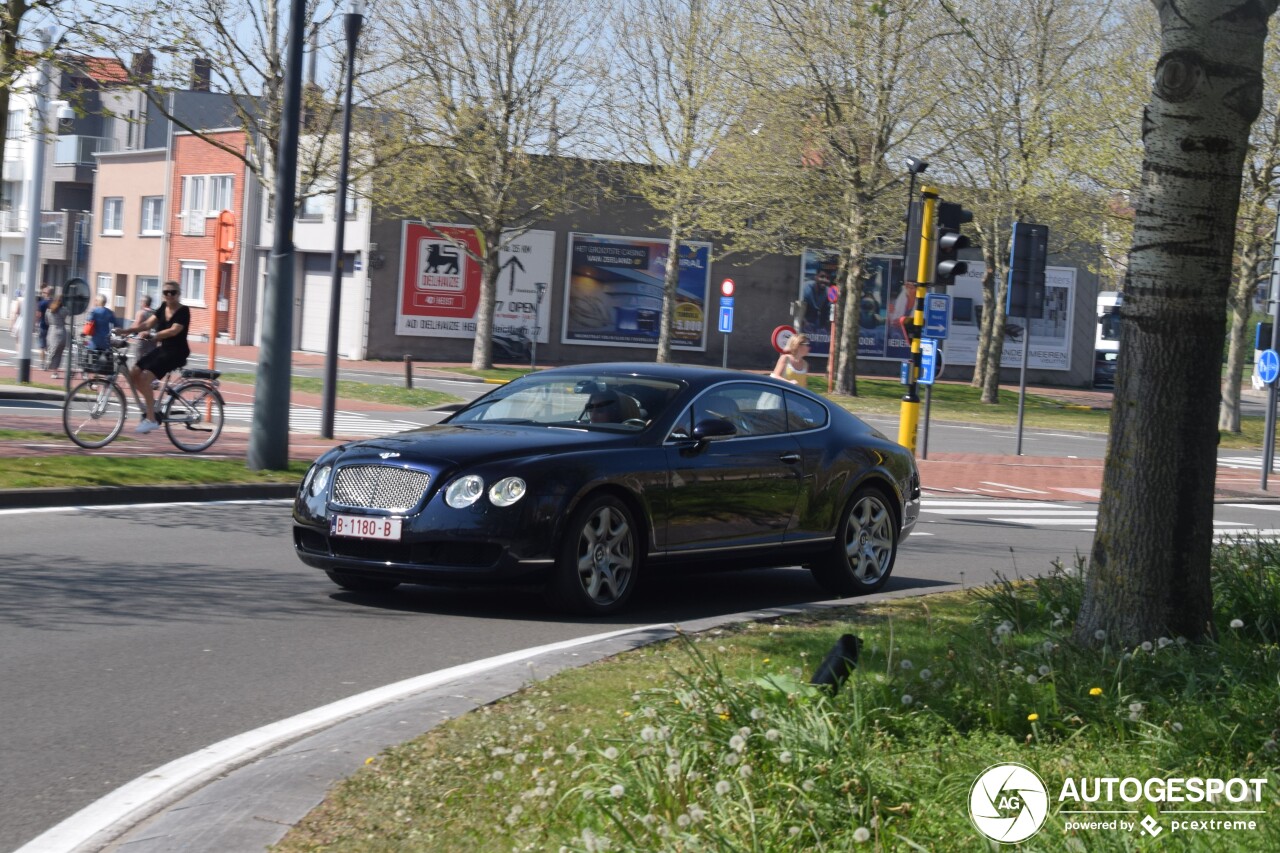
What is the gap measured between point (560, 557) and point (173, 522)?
479 cm

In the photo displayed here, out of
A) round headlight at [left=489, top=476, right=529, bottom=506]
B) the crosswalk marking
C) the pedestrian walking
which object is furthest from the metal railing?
round headlight at [left=489, top=476, right=529, bottom=506]

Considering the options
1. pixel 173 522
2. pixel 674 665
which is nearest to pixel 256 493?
pixel 173 522

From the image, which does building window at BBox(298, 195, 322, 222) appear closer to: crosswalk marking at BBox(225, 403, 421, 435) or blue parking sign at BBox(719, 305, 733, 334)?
blue parking sign at BBox(719, 305, 733, 334)

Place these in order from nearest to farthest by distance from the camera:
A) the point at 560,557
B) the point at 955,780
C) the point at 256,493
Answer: the point at 955,780 < the point at 560,557 < the point at 256,493

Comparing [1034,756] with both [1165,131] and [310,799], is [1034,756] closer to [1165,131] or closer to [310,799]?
[310,799]

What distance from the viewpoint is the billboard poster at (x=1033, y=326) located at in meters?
59.1

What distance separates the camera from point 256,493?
14.6 meters

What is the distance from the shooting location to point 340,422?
83.6ft

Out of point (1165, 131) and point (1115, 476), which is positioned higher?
point (1165, 131)

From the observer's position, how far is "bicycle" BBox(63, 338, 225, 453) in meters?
16.5

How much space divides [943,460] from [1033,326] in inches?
1398

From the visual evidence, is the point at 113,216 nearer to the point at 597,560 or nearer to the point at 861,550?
the point at 861,550

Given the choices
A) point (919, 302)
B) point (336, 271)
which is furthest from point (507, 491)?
point (336, 271)

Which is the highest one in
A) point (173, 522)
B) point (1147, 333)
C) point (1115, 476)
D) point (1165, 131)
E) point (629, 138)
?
point (629, 138)
